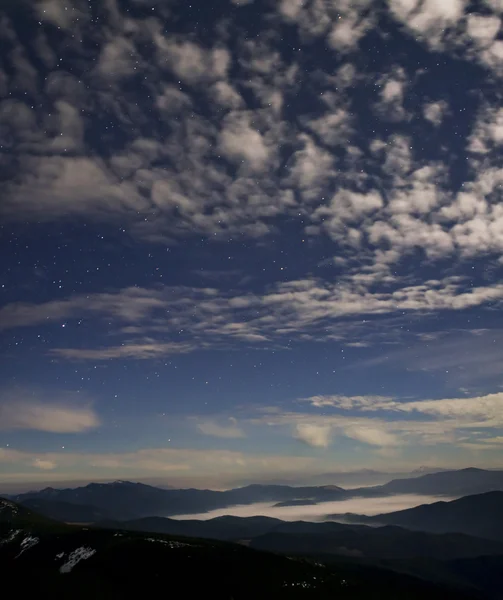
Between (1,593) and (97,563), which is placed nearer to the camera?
(1,593)

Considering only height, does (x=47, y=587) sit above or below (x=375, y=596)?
above

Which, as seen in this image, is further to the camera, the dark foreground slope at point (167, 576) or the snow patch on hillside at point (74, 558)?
the snow patch on hillside at point (74, 558)

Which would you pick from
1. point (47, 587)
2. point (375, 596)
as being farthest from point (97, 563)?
point (375, 596)

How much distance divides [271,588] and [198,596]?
94.2 feet

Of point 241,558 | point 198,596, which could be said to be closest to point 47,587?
point 198,596

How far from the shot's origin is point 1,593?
162 metres

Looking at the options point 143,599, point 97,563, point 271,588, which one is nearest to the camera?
Answer: point 143,599

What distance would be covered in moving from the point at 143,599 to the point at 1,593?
52.3 m

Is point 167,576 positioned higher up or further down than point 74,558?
further down

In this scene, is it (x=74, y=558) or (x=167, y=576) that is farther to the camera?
(x=74, y=558)

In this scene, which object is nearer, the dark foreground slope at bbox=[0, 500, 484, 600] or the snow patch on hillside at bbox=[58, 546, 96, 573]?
the dark foreground slope at bbox=[0, 500, 484, 600]

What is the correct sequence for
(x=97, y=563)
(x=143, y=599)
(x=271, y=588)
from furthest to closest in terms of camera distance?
(x=97, y=563), (x=271, y=588), (x=143, y=599)

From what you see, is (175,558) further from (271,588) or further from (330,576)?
(330,576)

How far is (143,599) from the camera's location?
15612 cm
